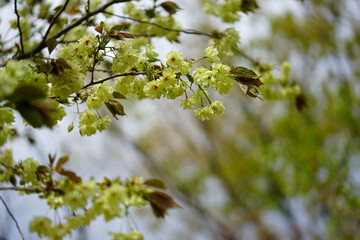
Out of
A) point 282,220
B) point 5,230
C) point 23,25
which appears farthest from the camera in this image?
point 282,220

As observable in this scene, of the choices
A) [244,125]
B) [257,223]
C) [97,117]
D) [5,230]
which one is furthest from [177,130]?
[97,117]

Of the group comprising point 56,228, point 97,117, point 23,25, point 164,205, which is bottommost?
point 56,228

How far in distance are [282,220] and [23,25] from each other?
797 cm

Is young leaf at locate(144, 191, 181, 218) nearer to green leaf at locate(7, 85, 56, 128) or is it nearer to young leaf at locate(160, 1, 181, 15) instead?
green leaf at locate(7, 85, 56, 128)

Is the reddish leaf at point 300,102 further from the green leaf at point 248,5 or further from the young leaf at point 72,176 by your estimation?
the young leaf at point 72,176

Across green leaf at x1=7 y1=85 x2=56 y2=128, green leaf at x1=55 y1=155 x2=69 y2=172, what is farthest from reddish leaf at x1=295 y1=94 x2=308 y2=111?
green leaf at x1=7 y1=85 x2=56 y2=128

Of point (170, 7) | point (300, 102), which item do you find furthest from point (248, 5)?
point (300, 102)

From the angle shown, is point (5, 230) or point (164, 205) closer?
point (164, 205)

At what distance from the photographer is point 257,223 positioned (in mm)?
8750

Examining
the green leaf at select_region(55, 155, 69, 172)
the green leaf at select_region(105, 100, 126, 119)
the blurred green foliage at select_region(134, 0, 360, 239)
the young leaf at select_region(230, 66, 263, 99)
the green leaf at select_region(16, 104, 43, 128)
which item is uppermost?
the blurred green foliage at select_region(134, 0, 360, 239)

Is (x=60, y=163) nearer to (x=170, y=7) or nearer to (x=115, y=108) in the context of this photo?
(x=115, y=108)

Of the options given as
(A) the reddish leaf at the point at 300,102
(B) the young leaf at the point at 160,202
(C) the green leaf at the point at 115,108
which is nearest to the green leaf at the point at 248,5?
(A) the reddish leaf at the point at 300,102

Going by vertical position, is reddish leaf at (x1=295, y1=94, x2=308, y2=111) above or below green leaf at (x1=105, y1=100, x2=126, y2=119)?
above

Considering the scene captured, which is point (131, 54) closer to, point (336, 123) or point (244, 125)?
point (336, 123)
